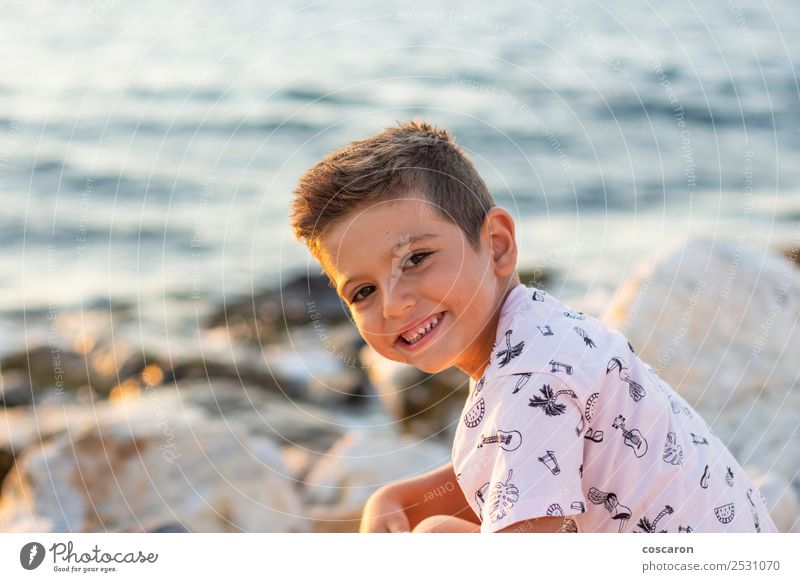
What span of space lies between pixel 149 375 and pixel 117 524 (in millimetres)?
1305

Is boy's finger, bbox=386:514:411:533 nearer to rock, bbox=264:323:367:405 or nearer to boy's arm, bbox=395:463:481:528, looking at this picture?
boy's arm, bbox=395:463:481:528

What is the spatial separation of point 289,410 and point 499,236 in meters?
2.08

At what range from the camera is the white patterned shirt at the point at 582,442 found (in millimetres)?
1445

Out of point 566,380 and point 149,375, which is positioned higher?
point 566,380

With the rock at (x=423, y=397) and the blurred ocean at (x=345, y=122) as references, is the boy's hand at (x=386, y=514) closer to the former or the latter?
the rock at (x=423, y=397)

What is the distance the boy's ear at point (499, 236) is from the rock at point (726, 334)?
4.27 feet

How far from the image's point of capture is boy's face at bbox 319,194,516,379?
1.62 m

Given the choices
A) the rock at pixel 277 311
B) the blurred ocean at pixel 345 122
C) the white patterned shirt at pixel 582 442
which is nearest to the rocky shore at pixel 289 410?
the rock at pixel 277 311

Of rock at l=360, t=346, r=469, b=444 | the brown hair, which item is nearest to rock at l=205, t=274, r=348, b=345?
rock at l=360, t=346, r=469, b=444

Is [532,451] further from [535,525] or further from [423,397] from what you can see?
[423,397]
